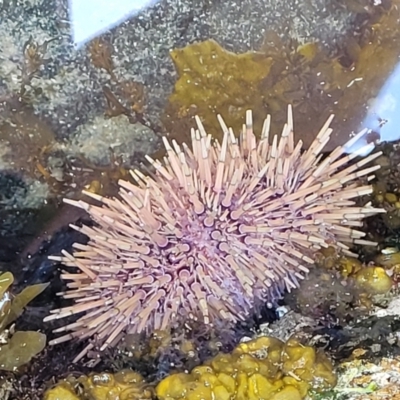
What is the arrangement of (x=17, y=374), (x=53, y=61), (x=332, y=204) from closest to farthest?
(x=17, y=374) < (x=332, y=204) < (x=53, y=61)

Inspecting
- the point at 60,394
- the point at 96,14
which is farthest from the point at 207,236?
the point at 96,14

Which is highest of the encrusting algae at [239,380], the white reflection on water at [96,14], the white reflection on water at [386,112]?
the white reflection on water at [386,112]

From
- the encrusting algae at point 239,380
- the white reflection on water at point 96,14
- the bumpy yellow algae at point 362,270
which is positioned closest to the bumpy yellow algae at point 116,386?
the encrusting algae at point 239,380

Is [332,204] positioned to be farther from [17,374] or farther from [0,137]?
[0,137]

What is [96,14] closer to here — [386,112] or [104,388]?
[386,112]

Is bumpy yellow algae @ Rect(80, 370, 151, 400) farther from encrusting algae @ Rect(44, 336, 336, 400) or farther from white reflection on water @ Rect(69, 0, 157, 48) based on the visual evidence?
white reflection on water @ Rect(69, 0, 157, 48)

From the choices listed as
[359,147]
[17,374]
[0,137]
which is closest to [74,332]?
[17,374]

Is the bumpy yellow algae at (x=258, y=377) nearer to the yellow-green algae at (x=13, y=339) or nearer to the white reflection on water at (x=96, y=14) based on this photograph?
the yellow-green algae at (x=13, y=339)

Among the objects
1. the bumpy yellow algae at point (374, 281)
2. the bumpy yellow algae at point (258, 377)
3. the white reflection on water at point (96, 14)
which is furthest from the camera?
the white reflection on water at point (96, 14)
